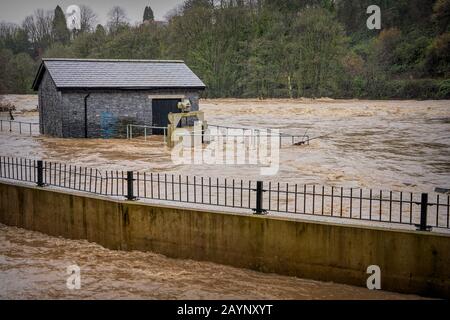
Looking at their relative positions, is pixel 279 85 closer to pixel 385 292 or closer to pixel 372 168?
pixel 372 168

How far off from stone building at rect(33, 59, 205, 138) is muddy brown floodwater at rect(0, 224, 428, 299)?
18.6 meters

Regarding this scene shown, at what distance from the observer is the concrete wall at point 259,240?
29.2 feet

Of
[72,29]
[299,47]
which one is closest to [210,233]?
[299,47]

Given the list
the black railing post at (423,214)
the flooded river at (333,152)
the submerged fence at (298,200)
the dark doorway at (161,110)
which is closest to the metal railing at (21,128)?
the flooded river at (333,152)

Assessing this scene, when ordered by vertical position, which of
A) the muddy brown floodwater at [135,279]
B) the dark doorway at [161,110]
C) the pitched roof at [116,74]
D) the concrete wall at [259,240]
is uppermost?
the pitched roof at [116,74]

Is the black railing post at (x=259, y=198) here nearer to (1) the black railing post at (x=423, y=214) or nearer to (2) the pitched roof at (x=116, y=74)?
(1) the black railing post at (x=423, y=214)

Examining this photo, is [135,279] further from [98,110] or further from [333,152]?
[98,110]

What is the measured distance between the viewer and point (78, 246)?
11422 millimetres

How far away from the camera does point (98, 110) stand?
29672 mm

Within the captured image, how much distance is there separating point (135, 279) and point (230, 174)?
8.68 m

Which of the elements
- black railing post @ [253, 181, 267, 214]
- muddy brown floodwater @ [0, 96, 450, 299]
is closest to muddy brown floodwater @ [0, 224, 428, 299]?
muddy brown floodwater @ [0, 96, 450, 299]

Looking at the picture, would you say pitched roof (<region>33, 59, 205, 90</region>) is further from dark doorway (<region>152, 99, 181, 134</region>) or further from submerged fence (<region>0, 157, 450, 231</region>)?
submerged fence (<region>0, 157, 450, 231</region>)

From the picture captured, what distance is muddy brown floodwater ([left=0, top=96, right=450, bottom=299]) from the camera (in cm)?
915

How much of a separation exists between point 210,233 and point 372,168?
10690 mm
